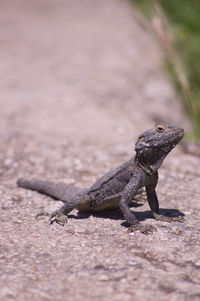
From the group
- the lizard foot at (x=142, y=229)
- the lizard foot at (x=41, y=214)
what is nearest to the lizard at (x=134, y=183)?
the lizard foot at (x=142, y=229)

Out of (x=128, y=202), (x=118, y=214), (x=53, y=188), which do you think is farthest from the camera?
(x=53, y=188)

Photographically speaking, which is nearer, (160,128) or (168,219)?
(160,128)

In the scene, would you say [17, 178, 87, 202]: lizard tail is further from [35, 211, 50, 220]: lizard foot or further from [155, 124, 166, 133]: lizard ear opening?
[155, 124, 166, 133]: lizard ear opening

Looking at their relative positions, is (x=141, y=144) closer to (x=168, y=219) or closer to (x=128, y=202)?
(x=128, y=202)

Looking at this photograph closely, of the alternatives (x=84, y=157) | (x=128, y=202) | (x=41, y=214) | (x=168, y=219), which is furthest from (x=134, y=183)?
(x=84, y=157)

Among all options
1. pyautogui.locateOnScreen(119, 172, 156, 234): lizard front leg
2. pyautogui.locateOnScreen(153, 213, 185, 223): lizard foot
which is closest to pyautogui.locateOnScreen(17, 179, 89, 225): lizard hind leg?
pyautogui.locateOnScreen(119, 172, 156, 234): lizard front leg

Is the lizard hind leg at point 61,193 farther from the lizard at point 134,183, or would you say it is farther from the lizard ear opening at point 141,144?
the lizard ear opening at point 141,144

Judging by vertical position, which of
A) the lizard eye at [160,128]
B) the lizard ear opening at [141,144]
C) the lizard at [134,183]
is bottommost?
the lizard at [134,183]

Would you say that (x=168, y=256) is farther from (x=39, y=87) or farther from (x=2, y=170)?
(x=39, y=87)

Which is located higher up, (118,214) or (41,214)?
(118,214)
